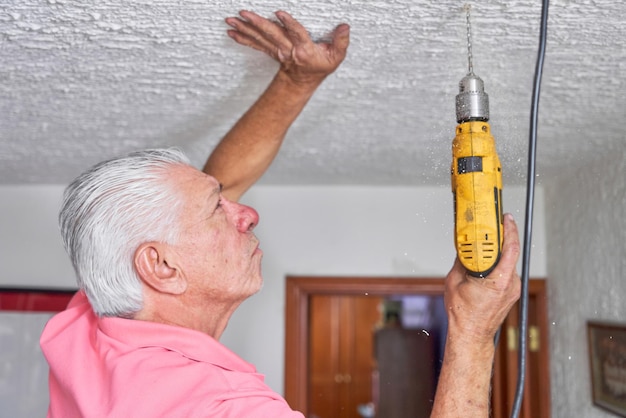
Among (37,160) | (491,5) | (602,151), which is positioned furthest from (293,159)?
(491,5)

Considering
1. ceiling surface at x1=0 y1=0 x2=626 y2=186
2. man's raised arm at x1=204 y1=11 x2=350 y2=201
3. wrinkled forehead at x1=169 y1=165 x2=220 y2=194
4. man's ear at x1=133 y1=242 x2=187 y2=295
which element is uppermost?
ceiling surface at x1=0 y1=0 x2=626 y2=186

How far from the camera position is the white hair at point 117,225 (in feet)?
2.75

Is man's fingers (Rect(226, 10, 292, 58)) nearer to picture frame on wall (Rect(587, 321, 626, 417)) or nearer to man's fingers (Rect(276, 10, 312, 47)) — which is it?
man's fingers (Rect(276, 10, 312, 47))

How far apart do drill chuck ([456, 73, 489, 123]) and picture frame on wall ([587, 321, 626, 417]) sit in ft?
1.47

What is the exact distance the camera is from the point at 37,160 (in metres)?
1.82

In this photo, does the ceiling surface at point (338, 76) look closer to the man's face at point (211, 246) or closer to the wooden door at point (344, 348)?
the man's face at point (211, 246)

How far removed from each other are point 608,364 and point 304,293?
4.27ft

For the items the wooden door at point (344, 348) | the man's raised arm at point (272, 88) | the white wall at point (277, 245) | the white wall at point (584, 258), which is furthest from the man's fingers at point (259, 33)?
the wooden door at point (344, 348)

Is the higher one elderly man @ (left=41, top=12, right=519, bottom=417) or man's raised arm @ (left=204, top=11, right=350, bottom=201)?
man's raised arm @ (left=204, top=11, right=350, bottom=201)

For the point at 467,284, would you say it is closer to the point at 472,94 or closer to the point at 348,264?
the point at 472,94

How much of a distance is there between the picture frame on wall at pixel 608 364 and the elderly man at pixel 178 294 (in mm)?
294

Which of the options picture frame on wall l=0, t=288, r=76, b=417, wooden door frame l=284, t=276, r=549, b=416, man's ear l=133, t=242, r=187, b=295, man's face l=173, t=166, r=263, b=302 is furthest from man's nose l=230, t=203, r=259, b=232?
picture frame on wall l=0, t=288, r=76, b=417

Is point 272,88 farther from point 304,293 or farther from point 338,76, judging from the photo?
point 304,293

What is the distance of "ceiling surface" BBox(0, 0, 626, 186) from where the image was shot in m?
0.85
